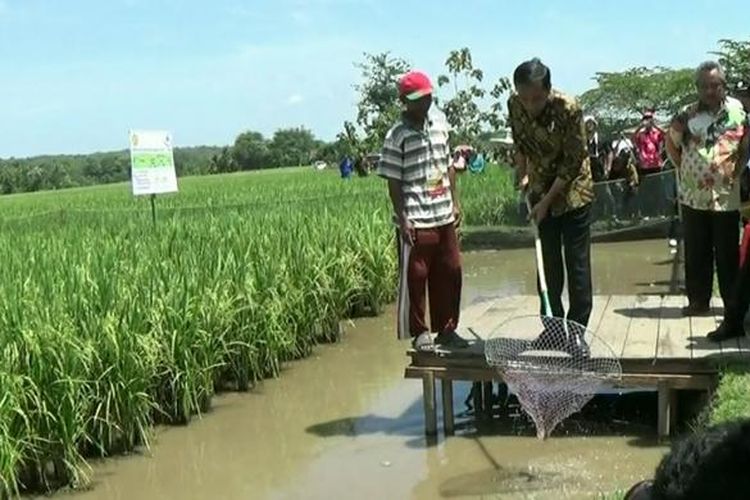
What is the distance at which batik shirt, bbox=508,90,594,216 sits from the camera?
213 inches

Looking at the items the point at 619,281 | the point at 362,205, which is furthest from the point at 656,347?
the point at 362,205

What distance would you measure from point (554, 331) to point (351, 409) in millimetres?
2030

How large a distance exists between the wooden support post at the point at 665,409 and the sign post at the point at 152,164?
7.15 m

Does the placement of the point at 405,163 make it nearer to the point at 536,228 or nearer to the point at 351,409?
the point at 536,228

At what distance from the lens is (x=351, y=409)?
6.96 m

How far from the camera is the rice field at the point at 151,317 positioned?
5438 millimetres

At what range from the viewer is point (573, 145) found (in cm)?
542

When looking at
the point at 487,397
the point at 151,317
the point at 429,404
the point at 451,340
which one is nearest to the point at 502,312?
the point at 487,397

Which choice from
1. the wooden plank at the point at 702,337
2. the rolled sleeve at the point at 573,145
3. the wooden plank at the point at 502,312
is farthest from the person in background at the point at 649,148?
the rolled sleeve at the point at 573,145

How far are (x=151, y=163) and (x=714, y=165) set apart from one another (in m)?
7.48

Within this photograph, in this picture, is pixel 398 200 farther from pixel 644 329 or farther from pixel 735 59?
pixel 735 59

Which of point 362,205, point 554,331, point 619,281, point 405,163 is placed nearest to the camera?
point 554,331

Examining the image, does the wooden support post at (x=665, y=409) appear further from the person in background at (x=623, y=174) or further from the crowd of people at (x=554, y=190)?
the person in background at (x=623, y=174)

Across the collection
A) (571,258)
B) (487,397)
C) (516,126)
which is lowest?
(487,397)
